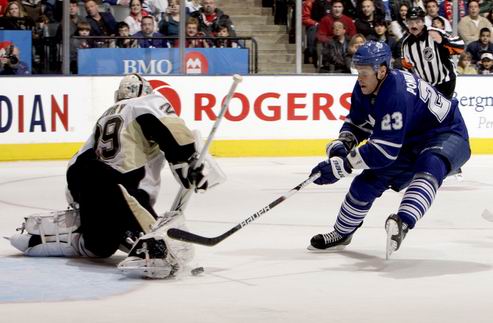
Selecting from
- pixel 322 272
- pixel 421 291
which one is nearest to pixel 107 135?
pixel 322 272

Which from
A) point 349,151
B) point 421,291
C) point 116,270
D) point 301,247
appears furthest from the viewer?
point 301,247

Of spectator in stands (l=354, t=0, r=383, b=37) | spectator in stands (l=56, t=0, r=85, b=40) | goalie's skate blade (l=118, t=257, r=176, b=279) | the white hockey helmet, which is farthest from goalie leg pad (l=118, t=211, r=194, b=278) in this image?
spectator in stands (l=354, t=0, r=383, b=37)

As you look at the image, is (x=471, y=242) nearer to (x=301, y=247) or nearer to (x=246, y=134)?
(x=301, y=247)

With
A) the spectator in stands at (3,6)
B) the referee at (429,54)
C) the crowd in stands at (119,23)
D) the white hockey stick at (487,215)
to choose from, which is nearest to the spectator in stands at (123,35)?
the crowd in stands at (119,23)

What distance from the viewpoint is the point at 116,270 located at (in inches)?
206

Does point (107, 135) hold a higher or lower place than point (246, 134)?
higher

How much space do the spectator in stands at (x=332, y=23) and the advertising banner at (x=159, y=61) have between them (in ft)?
2.65

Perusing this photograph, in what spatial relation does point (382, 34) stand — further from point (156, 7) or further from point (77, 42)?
point (77, 42)

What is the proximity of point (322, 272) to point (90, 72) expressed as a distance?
5811 millimetres

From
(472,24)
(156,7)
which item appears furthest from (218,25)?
(472,24)

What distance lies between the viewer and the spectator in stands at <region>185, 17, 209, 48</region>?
11086 millimetres

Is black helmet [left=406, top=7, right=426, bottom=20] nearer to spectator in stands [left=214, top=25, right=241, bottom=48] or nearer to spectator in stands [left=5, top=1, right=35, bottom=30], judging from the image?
spectator in stands [left=214, top=25, right=241, bottom=48]

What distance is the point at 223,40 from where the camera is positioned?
11250 millimetres

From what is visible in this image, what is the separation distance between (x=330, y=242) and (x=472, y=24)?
6.65m
